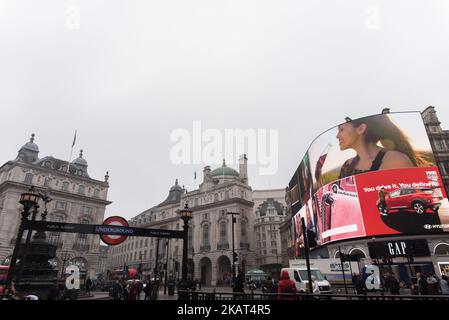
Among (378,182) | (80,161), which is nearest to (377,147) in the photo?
(378,182)

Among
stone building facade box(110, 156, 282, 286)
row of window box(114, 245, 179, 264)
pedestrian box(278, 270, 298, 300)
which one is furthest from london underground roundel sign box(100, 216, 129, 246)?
row of window box(114, 245, 179, 264)

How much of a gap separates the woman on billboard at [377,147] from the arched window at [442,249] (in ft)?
32.0

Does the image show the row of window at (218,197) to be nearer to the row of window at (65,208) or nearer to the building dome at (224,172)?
the building dome at (224,172)

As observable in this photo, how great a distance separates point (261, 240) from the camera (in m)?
80.3

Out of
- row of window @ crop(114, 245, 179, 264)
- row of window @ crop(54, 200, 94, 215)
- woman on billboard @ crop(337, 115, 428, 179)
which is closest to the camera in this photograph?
woman on billboard @ crop(337, 115, 428, 179)

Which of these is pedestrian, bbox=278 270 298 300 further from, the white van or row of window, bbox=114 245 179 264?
row of window, bbox=114 245 179 264

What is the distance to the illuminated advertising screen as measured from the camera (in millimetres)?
32156

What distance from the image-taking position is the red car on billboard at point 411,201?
32000 millimetres

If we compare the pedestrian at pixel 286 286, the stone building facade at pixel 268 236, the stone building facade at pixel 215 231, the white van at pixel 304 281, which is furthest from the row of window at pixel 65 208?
the pedestrian at pixel 286 286
